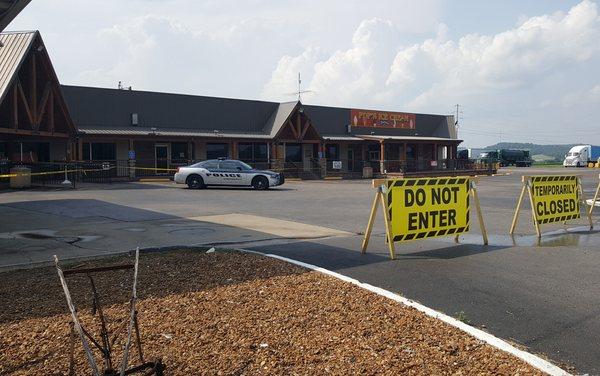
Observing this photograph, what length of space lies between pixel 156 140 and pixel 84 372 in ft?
106

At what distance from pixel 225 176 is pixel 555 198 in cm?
1699

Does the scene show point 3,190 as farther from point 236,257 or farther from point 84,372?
point 84,372

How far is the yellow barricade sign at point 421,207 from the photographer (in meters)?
9.77

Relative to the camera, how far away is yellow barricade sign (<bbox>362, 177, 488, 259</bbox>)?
9773 mm

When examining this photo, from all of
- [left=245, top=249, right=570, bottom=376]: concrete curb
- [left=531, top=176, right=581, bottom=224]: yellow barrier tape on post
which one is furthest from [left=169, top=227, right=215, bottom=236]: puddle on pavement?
[left=531, top=176, right=581, bottom=224]: yellow barrier tape on post

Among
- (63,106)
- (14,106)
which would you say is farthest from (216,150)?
(14,106)

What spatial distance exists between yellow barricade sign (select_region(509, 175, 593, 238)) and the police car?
50.5 ft

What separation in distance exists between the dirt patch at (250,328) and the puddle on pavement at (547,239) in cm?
550

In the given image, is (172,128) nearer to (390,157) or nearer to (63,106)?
(63,106)

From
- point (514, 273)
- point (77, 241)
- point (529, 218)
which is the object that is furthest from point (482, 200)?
point (77, 241)

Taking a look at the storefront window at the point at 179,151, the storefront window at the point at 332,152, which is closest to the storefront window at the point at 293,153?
the storefront window at the point at 332,152

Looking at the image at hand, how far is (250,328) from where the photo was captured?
210 inches

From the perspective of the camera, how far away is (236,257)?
889 cm

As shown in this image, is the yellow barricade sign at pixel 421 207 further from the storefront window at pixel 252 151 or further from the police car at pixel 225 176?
the storefront window at pixel 252 151
